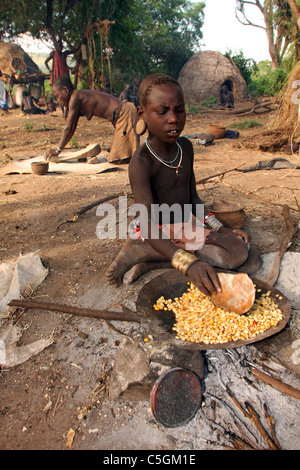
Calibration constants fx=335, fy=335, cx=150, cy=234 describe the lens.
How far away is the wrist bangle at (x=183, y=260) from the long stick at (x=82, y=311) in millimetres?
384

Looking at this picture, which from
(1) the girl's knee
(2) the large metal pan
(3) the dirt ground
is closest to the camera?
(3) the dirt ground

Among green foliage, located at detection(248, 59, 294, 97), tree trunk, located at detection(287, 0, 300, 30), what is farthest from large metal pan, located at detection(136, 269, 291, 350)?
green foliage, located at detection(248, 59, 294, 97)

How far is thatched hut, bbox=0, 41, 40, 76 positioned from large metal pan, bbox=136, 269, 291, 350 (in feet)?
50.0

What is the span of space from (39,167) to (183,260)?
4.28 metres

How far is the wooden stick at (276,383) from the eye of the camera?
5.43ft

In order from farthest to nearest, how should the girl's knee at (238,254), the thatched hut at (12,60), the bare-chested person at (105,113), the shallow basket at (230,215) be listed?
the thatched hut at (12,60), the bare-chested person at (105,113), the shallow basket at (230,215), the girl's knee at (238,254)

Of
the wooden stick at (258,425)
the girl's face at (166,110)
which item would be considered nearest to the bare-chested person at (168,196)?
the girl's face at (166,110)

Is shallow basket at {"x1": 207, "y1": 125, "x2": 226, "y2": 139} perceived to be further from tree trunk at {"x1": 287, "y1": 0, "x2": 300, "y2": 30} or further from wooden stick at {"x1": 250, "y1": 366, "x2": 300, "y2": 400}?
wooden stick at {"x1": 250, "y1": 366, "x2": 300, "y2": 400}

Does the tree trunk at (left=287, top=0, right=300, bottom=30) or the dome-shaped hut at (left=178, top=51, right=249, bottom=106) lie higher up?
the tree trunk at (left=287, top=0, right=300, bottom=30)

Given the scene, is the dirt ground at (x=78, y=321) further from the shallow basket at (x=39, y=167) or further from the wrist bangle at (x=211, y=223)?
the wrist bangle at (x=211, y=223)

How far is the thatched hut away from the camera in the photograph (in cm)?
1441

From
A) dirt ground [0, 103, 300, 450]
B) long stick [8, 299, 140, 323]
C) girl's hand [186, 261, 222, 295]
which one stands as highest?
girl's hand [186, 261, 222, 295]

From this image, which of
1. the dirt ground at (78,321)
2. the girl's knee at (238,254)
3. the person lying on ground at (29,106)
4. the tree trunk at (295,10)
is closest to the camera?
the dirt ground at (78,321)

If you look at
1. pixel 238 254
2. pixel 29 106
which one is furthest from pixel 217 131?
pixel 29 106
